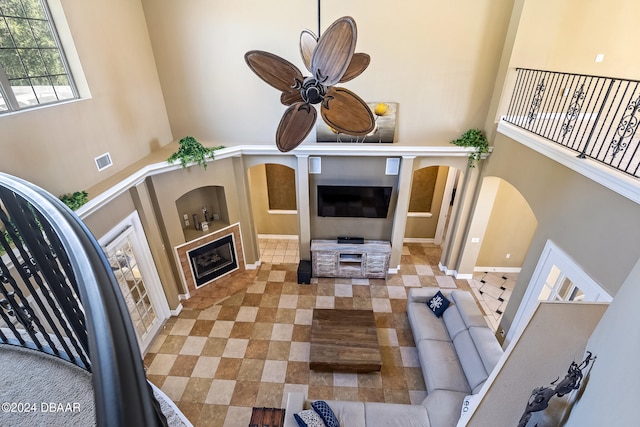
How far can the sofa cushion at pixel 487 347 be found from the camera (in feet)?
12.3

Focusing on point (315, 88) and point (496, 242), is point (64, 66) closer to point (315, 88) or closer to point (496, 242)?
point (315, 88)

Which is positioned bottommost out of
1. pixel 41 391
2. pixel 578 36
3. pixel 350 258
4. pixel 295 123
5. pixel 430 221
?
pixel 350 258

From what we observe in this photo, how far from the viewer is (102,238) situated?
393cm

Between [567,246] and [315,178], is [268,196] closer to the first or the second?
[315,178]

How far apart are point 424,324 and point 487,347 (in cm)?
103

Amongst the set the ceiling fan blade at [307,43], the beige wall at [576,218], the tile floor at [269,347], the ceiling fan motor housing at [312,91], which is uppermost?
the ceiling fan blade at [307,43]

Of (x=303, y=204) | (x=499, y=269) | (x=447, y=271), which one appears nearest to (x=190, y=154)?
(x=303, y=204)

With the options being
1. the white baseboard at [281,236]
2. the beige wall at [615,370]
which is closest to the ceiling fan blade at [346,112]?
the beige wall at [615,370]

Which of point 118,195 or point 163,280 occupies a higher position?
point 118,195

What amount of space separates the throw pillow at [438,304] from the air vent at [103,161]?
213 inches

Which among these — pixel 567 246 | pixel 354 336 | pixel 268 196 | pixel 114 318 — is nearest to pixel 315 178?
pixel 268 196

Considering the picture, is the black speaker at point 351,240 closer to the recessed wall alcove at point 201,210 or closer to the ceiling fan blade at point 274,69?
the recessed wall alcove at point 201,210

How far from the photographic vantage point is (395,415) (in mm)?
3520

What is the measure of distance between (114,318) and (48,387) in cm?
155
